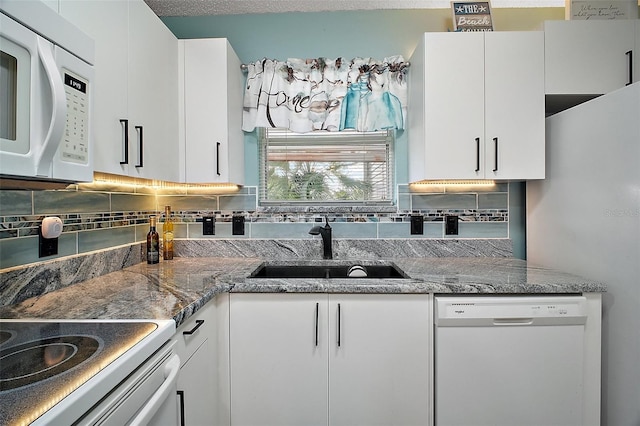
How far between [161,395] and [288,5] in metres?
2.19

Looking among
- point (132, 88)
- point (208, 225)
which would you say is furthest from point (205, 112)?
point (208, 225)

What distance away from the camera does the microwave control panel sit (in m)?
0.96

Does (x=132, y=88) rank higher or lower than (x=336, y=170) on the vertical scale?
higher

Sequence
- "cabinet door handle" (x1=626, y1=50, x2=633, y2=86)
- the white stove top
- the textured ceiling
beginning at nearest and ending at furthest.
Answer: the white stove top < "cabinet door handle" (x1=626, y1=50, x2=633, y2=86) < the textured ceiling

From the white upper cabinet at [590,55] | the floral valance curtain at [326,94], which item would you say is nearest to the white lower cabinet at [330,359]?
the floral valance curtain at [326,94]

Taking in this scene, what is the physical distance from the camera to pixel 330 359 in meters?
A: 1.52

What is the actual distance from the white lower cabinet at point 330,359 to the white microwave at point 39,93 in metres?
0.89

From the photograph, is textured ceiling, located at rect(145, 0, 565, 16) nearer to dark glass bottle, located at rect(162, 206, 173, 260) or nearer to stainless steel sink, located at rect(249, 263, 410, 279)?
dark glass bottle, located at rect(162, 206, 173, 260)

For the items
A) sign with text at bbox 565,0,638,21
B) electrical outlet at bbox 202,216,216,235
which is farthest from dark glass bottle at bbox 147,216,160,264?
sign with text at bbox 565,0,638,21

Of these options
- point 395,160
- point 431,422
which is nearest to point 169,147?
point 395,160

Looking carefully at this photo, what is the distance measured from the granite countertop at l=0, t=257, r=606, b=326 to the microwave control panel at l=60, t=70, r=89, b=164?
1.62ft

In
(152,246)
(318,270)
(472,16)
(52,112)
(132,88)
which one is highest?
(472,16)

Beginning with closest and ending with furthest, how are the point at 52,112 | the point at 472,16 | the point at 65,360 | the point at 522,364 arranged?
1. the point at 65,360
2. the point at 52,112
3. the point at 522,364
4. the point at 472,16

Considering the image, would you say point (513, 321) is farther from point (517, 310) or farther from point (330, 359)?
point (330, 359)
